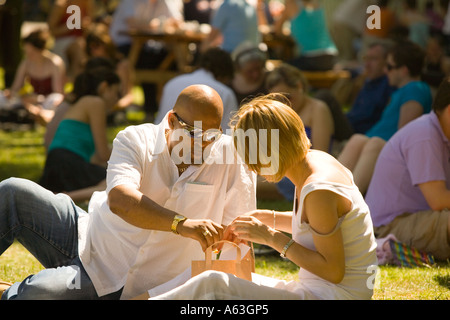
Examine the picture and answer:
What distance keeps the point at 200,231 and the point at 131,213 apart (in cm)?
29

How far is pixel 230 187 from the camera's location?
122 inches

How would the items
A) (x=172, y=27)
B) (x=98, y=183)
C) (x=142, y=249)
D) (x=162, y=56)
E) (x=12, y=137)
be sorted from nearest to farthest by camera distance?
1. (x=142, y=249)
2. (x=98, y=183)
3. (x=12, y=137)
4. (x=172, y=27)
5. (x=162, y=56)

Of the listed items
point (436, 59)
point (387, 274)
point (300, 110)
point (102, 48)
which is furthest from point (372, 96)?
point (436, 59)

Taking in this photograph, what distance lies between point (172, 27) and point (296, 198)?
7.14 m

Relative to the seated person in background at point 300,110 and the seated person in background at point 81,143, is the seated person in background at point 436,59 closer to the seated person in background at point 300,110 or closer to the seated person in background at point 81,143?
the seated person in background at point 300,110

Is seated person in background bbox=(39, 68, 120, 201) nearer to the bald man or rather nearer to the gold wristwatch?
the bald man

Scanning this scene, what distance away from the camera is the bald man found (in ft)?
9.46

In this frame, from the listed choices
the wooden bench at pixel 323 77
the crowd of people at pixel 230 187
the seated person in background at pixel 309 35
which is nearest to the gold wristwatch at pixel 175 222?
the crowd of people at pixel 230 187

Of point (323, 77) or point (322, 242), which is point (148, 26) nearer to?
point (323, 77)

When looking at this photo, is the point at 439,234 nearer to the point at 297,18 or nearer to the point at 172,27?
the point at 172,27

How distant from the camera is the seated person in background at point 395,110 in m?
4.97

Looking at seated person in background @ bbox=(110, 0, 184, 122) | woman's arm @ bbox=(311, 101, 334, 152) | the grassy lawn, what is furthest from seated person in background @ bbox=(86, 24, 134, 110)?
the grassy lawn

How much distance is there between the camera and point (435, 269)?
397cm
